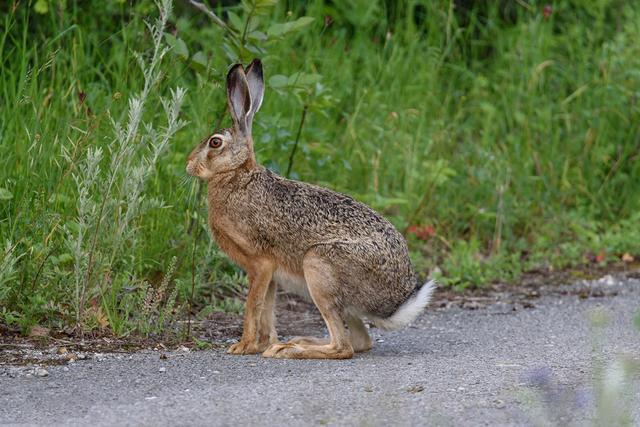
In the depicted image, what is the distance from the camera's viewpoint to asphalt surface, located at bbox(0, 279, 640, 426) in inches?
177

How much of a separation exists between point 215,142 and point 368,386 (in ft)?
5.99

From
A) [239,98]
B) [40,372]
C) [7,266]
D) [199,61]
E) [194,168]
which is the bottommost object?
[40,372]

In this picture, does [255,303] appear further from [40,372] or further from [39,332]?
[40,372]

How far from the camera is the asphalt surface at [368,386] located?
177 inches

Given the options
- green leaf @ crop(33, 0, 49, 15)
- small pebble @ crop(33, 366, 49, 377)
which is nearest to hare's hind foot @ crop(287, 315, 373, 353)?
small pebble @ crop(33, 366, 49, 377)

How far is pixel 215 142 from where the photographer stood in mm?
6246

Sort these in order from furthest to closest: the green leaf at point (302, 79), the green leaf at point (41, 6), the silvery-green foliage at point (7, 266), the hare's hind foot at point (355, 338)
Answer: the green leaf at point (41, 6) → the green leaf at point (302, 79) → the hare's hind foot at point (355, 338) → the silvery-green foliage at point (7, 266)

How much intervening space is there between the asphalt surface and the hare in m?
0.22

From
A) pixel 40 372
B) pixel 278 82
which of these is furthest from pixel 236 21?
pixel 40 372

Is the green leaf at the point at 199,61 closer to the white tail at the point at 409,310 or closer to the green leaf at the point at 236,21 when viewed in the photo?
the green leaf at the point at 236,21

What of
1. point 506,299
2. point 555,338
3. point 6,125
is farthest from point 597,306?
point 6,125

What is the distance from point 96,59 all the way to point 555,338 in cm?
433

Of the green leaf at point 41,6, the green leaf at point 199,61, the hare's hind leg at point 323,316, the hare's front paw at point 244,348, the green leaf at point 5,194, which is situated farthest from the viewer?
the green leaf at point 41,6

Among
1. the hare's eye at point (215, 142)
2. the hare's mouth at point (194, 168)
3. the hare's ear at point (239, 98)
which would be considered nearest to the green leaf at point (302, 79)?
the hare's ear at point (239, 98)
